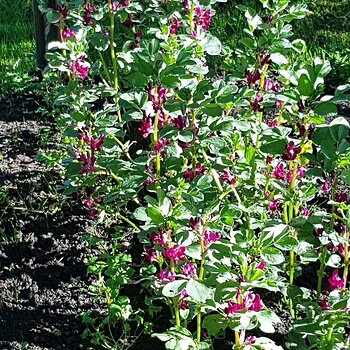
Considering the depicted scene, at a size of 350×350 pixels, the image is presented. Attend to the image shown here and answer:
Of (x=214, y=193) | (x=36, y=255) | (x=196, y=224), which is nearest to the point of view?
(x=196, y=224)

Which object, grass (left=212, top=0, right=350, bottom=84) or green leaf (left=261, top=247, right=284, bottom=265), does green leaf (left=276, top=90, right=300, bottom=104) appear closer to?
green leaf (left=261, top=247, right=284, bottom=265)

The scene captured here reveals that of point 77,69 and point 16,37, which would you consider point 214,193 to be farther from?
point 16,37

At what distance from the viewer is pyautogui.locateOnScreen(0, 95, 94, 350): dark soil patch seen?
260cm

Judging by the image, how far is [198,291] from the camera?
1873 millimetres

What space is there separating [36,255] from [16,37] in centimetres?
260

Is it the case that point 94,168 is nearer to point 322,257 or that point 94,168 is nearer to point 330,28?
point 322,257

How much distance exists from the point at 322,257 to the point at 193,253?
49cm

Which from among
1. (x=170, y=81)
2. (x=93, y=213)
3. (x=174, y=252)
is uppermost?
(x=170, y=81)

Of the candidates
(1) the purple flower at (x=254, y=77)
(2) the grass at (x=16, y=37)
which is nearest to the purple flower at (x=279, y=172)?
(1) the purple flower at (x=254, y=77)

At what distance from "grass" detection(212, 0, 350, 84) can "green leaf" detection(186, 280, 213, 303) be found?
7.90 feet

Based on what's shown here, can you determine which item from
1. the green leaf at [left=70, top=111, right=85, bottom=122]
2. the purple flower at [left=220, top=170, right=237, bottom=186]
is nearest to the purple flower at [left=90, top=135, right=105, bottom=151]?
the green leaf at [left=70, top=111, right=85, bottom=122]

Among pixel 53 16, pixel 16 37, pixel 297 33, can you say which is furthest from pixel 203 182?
pixel 16 37

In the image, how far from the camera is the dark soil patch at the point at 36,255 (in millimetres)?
2604

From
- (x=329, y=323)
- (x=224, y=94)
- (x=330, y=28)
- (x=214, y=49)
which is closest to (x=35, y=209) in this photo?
(x=214, y=49)
